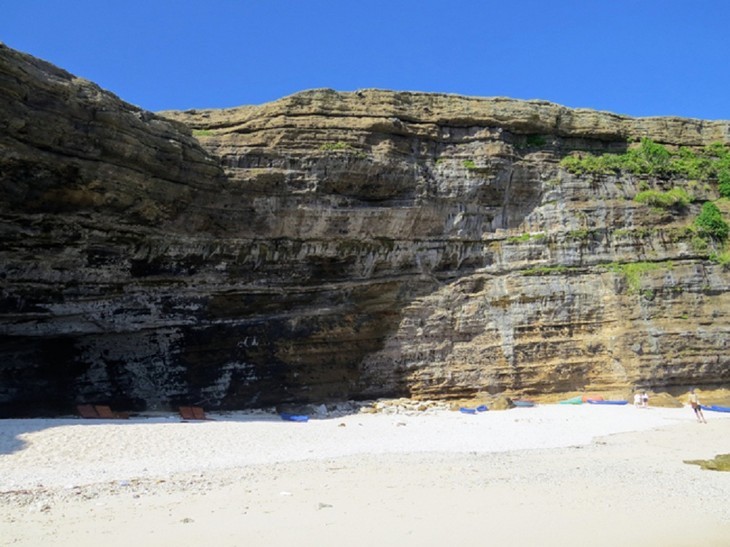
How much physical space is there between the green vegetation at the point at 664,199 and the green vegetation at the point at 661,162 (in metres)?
0.85


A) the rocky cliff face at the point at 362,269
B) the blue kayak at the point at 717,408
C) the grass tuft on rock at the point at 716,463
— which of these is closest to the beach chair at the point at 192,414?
the rocky cliff face at the point at 362,269

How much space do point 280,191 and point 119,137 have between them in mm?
4913

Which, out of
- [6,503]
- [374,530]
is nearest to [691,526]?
[374,530]

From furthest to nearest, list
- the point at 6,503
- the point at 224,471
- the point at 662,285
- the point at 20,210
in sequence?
the point at 662,285 → the point at 20,210 → the point at 224,471 → the point at 6,503

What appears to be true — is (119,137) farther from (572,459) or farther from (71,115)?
(572,459)

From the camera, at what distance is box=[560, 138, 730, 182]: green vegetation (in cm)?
2114

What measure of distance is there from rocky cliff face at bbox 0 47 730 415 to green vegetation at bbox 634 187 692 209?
0.32 m

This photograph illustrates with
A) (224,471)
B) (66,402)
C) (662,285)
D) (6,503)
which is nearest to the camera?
(6,503)

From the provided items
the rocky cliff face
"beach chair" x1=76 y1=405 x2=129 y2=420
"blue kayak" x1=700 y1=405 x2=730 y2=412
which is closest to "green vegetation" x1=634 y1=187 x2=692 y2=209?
the rocky cliff face

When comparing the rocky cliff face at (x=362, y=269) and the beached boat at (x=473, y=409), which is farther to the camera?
the beached boat at (x=473, y=409)

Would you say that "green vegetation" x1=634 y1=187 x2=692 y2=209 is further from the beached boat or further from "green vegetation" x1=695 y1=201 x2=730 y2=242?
the beached boat

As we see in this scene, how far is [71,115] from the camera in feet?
44.5

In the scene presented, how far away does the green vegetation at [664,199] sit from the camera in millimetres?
20859

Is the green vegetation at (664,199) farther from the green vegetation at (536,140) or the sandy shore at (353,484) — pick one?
the sandy shore at (353,484)
